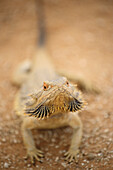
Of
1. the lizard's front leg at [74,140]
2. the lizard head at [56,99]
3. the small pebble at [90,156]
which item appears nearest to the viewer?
the lizard head at [56,99]

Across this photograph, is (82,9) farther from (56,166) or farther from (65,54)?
(56,166)

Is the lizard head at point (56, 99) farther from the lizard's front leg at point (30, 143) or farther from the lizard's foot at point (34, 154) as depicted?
the lizard's foot at point (34, 154)

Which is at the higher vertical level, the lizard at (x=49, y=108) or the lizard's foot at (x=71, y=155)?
the lizard at (x=49, y=108)

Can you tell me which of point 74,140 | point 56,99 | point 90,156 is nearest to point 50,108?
point 56,99

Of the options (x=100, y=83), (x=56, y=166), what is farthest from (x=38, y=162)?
(x=100, y=83)

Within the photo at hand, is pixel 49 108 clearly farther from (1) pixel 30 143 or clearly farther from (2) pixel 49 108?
(1) pixel 30 143

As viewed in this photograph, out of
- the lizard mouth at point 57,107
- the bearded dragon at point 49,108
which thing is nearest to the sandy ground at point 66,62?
the bearded dragon at point 49,108
